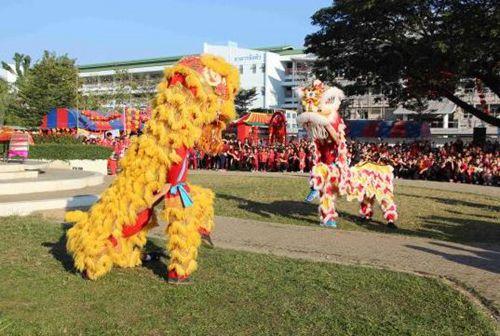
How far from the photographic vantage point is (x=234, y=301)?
222 inches

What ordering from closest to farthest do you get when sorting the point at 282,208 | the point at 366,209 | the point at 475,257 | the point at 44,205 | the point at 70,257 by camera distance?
the point at 70,257, the point at 475,257, the point at 44,205, the point at 366,209, the point at 282,208

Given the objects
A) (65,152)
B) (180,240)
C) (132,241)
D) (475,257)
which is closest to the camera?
(180,240)

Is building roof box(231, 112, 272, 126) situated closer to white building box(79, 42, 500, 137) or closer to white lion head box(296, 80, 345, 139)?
white lion head box(296, 80, 345, 139)

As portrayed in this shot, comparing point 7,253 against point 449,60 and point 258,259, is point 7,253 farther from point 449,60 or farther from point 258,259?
point 449,60

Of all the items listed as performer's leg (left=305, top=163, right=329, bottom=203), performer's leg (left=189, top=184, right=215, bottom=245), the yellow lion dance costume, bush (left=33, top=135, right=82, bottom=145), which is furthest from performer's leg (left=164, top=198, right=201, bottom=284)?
bush (left=33, top=135, right=82, bottom=145)

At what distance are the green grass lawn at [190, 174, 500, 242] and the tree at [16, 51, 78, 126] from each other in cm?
4055

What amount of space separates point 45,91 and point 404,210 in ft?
157

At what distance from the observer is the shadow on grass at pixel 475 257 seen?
7.29m

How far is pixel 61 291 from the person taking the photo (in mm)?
5910

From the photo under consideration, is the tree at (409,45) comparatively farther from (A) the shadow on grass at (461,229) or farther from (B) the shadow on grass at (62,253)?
(B) the shadow on grass at (62,253)

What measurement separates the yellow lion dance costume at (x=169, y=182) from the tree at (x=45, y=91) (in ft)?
166

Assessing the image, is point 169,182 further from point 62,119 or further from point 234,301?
point 62,119

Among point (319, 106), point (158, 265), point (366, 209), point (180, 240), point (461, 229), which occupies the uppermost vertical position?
point (319, 106)

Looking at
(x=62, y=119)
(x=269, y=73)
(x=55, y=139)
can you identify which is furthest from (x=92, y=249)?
(x=269, y=73)
